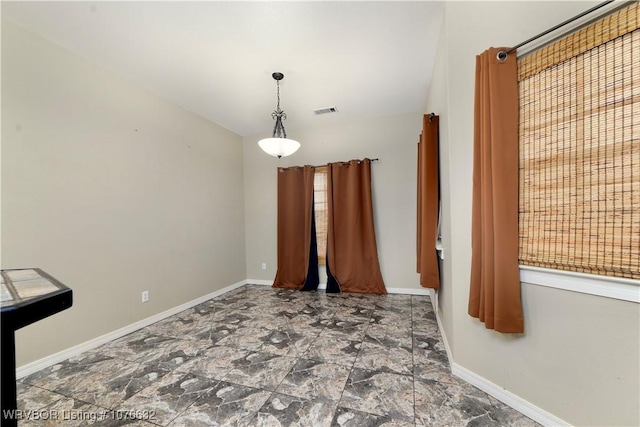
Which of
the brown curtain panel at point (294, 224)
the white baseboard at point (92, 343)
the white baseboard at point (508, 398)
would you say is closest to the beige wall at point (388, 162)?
the brown curtain panel at point (294, 224)

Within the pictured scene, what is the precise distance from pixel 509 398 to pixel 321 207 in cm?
308

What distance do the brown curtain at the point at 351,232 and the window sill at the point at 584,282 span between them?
93.5 inches

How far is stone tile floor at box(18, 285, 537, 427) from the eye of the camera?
1.42 meters

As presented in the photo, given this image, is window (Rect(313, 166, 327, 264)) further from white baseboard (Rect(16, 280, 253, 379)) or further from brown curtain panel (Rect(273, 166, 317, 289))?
white baseboard (Rect(16, 280, 253, 379))

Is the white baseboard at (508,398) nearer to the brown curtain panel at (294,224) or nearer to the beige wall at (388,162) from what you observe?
the beige wall at (388,162)

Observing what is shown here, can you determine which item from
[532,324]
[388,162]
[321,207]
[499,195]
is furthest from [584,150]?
[321,207]

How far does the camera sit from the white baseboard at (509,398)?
51.3 inches

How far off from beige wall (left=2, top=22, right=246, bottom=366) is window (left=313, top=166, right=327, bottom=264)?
170 cm

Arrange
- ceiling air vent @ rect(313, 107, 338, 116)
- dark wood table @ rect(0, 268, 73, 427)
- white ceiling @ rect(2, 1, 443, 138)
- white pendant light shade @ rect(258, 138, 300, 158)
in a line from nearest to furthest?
1. dark wood table @ rect(0, 268, 73, 427)
2. white ceiling @ rect(2, 1, 443, 138)
3. white pendant light shade @ rect(258, 138, 300, 158)
4. ceiling air vent @ rect(313, 107, 338, 116)

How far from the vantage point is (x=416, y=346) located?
7.10 ft

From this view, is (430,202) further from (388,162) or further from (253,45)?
(253,45)

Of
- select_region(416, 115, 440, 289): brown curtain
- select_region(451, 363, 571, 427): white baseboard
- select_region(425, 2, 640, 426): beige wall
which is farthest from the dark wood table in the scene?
select_region(416, 115, 440, 289): brown curtain

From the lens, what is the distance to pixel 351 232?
3.79 m

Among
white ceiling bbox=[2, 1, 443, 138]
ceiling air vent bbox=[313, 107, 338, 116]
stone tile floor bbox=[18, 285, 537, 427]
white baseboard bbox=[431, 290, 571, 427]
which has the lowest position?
stone tile floor bbox=[18, 285, 537, 427]
